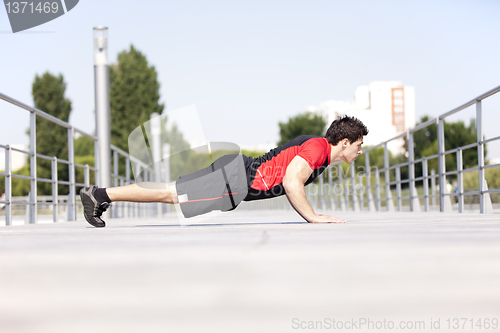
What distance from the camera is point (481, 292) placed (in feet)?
2.94

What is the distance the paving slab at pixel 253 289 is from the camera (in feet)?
2.82

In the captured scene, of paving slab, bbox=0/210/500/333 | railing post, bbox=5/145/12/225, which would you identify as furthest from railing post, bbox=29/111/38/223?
paving slab, bbox=0/210/500/333

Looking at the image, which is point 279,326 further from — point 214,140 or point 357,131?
point 214,140

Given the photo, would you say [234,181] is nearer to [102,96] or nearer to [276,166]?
[276,166]

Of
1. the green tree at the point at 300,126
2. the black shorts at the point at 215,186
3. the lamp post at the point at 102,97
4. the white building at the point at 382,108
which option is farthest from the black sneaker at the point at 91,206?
the green tree at the point at 300,126

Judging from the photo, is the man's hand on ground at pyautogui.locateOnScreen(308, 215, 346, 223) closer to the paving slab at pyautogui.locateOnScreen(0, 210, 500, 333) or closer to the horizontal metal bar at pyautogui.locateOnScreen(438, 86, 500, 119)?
the paving slab at pyautogui.locateOnScreen(0, 210, 500, 333)

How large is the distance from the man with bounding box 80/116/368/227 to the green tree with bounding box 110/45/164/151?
2805cm

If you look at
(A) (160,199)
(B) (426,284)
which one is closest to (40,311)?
(B) (426,284)

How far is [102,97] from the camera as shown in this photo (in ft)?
16.4

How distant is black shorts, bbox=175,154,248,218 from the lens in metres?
2.38

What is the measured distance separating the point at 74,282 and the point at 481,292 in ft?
2.39

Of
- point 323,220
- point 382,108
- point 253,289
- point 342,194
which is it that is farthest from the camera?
point 342,194

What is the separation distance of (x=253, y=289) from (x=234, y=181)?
1.53 meters

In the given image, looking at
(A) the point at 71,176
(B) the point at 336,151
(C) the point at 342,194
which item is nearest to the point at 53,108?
(C) the point at 342,194
